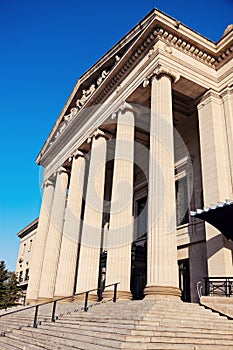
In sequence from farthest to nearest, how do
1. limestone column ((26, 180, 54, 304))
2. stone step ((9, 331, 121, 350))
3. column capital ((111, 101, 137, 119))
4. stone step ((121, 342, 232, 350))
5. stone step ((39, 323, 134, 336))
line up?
limestone column ((26, 180, 54, 304)), column capital ((111, 101, 137, 119)), stone step ((39, 323, 134, 336)), stone step ((9, 331, 121, 350)), stone step ((121, 342, 232, 350))

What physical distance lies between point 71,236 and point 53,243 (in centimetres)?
348

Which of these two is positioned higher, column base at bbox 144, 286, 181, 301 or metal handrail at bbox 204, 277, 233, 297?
metal handrail at bbox 204, 277, 233, 297

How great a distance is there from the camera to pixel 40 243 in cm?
2653

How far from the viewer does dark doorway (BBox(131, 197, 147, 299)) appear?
857 inches

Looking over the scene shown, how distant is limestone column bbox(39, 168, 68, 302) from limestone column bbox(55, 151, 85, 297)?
2.54m

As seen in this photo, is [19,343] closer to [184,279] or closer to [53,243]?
[184,279]

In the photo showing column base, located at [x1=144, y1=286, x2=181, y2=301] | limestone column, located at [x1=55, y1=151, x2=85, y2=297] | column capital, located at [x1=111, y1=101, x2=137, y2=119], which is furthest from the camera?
limestone column, located at [x1=55, y1=151, x2=85, y2=297]

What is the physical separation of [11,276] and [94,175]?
2510 centimetres

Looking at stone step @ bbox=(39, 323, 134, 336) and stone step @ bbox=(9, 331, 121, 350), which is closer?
stone step @ bbox=(9, 331, 121, 350)

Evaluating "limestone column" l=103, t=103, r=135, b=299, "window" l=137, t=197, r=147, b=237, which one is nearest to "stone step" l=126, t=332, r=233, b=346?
"limestone column" l=103, t=103, r=135, b=299

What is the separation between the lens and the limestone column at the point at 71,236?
64.1 feet

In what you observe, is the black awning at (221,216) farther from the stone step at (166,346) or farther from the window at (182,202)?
the stone step at (166,346)

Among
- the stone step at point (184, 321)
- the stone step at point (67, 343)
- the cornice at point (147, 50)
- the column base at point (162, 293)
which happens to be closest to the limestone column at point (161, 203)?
the column base at point (162, 293)

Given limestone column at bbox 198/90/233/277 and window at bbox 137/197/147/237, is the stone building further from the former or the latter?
limestone column at bbox 198/90/233/277
